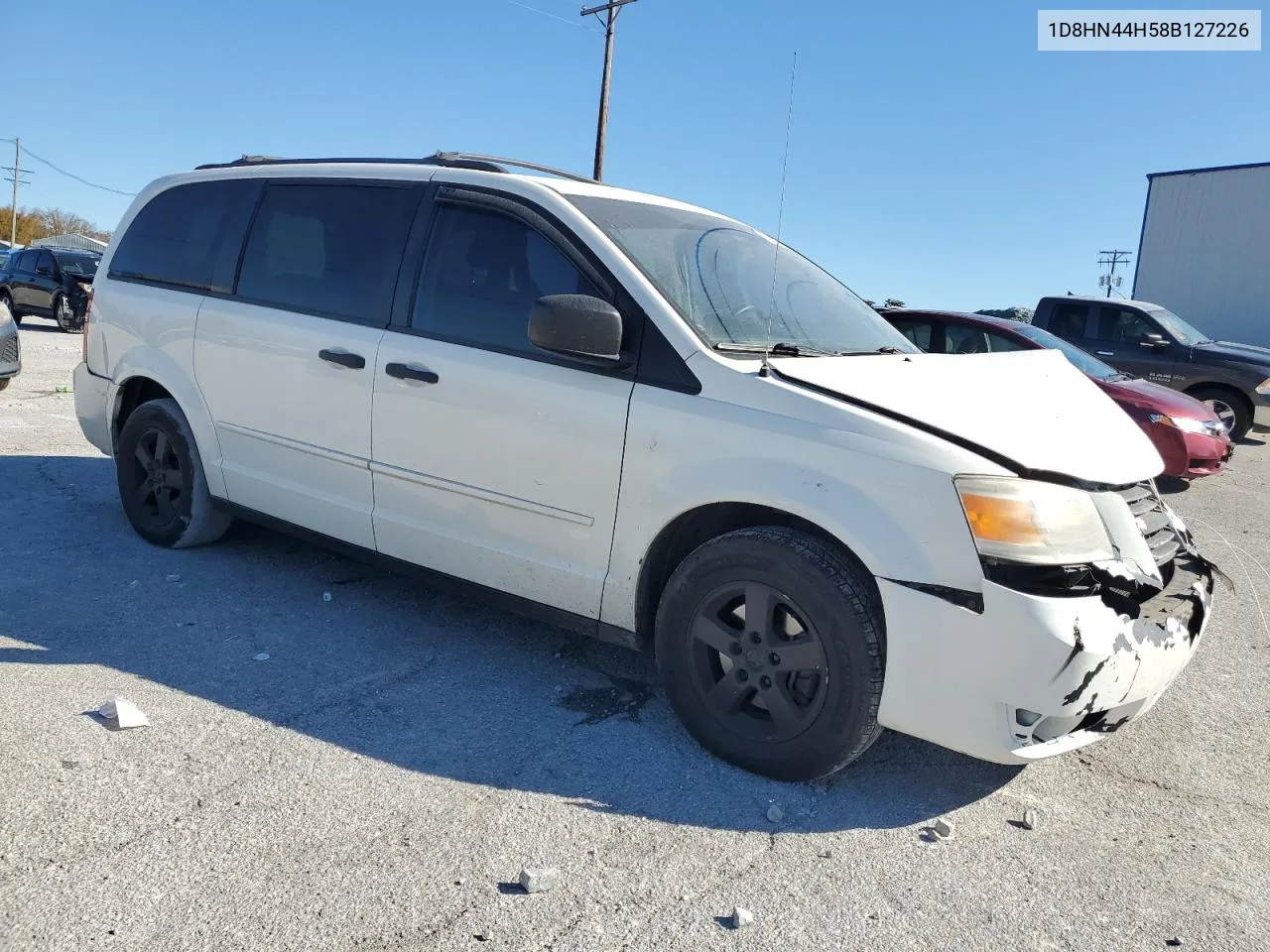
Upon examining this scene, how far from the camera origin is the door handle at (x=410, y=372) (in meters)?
3.90

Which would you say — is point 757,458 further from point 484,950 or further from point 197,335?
point 197,335

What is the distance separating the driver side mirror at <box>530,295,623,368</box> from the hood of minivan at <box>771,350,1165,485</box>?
56 cm

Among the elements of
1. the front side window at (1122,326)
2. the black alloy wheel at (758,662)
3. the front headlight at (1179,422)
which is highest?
the front side window at (1122,326)

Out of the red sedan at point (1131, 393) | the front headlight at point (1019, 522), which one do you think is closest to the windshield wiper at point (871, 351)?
the front headlight at point (1019, 522)

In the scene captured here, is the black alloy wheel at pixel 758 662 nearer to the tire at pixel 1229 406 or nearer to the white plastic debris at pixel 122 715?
the white plastic debris at pixel 122 715

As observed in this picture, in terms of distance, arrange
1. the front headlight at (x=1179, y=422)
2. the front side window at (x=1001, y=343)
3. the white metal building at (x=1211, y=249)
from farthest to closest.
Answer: the white metal building at (x=1211, y=249), the front side window at (x=1001, y=343), the front headlight at (x=1179, y=422)

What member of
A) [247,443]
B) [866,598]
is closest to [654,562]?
[866,598]

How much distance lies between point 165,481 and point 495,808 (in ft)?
10.2

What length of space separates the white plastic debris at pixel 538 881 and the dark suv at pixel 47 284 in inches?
811

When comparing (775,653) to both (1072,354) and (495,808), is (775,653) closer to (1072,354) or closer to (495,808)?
(495,808)

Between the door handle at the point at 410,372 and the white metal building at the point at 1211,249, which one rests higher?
the white metal building at the point at 1211,249

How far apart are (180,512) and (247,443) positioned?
746mm

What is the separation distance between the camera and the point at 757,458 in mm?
3170

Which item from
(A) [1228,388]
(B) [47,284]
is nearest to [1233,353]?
(A) [1228,388]
